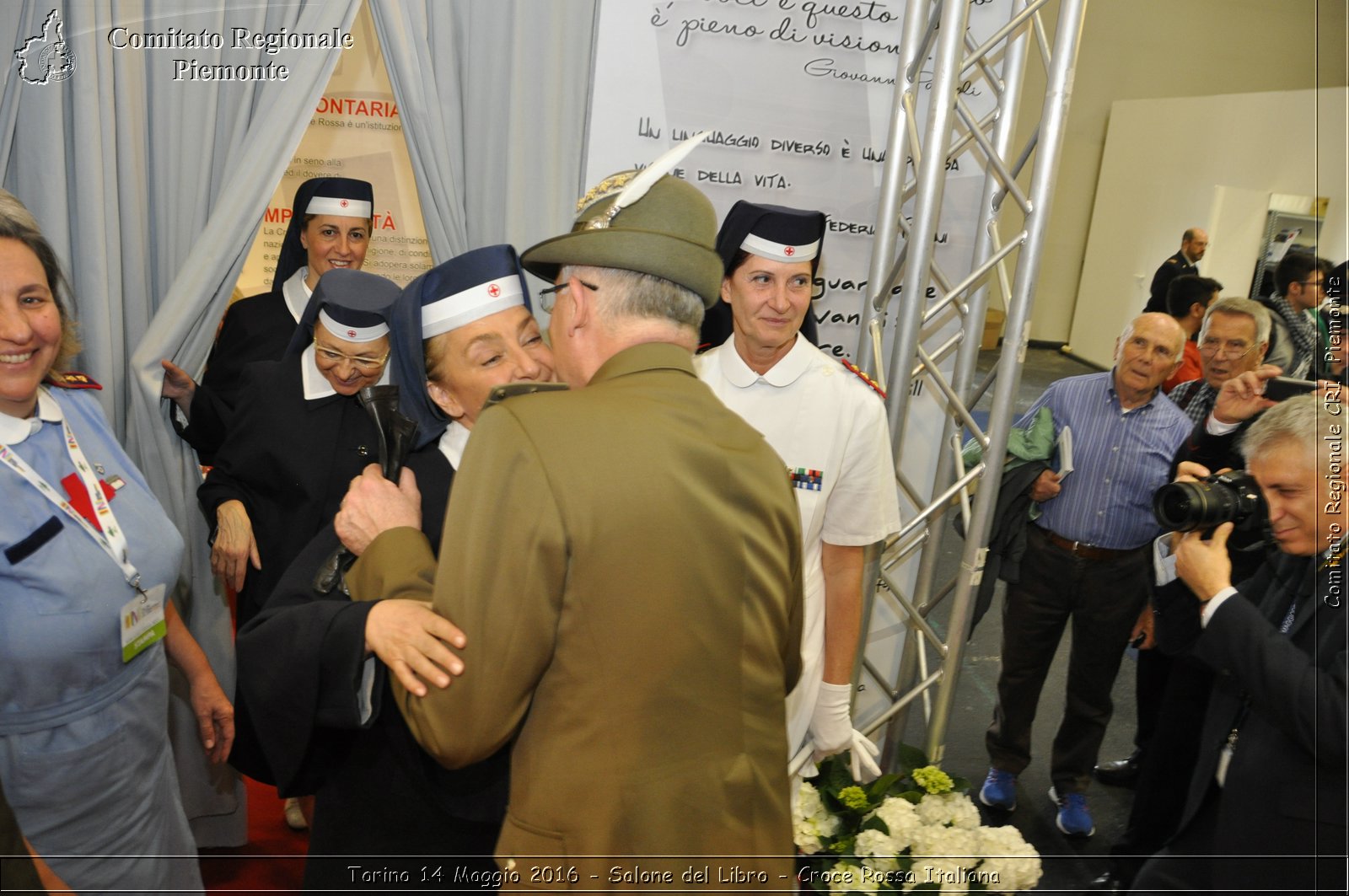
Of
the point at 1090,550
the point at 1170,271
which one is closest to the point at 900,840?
the point at 1090,550

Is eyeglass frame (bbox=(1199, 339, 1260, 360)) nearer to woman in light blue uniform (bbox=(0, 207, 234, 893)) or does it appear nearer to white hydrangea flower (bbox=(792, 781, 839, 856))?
white hydrangea flower (bbox=(792, 781, 839, 856))

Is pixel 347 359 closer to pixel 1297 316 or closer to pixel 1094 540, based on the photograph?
pixel 1094 540

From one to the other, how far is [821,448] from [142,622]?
1.62 meters

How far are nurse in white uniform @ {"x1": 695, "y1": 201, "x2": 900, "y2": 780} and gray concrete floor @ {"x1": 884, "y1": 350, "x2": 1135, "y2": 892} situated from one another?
3.22ft

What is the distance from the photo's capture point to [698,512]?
1.19 m

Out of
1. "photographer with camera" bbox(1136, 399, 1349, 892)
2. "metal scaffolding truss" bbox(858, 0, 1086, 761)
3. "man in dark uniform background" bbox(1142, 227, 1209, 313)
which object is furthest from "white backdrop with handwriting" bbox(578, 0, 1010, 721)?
"man in dark uniform background" bbox(1142, 227, 1209, 313)

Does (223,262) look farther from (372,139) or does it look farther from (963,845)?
(963,845)

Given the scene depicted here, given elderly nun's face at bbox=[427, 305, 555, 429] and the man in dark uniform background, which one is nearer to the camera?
elderly nun's face at bbox=[427, 305, 555, 429]

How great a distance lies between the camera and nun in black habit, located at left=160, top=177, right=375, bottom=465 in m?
2.84

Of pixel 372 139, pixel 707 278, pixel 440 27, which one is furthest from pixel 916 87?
pixel 372 139

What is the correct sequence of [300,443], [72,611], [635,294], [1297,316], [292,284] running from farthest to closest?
[292,284] → [1297,316] → [300,443] → [72,611] → [635,294]

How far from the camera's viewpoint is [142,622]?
1.81 metres

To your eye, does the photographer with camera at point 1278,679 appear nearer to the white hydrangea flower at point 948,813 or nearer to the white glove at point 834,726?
the white hydrangea flower at point 948,813

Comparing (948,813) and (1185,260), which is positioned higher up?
(1185,260)
